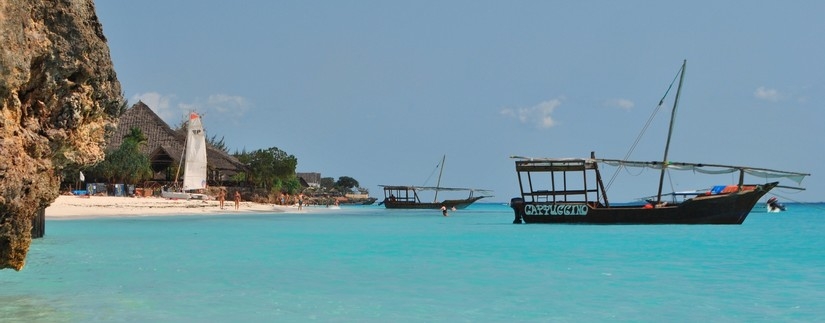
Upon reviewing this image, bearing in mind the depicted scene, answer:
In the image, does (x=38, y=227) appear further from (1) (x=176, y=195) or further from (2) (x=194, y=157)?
(2) (x=194, y=157)

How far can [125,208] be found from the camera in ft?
121

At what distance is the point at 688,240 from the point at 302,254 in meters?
12.8

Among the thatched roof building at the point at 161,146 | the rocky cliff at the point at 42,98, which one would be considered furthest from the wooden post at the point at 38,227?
the thatched roof building at the point at 161,146

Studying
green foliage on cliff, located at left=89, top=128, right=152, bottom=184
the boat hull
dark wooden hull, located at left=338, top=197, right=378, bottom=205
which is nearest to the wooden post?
green foliage on cliff, located at left=89, top=128, right=152, bottom=184

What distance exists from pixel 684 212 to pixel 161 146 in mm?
37678

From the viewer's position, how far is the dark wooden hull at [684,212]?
3019 centimetres

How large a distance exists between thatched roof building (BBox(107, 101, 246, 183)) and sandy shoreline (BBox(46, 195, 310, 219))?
27.5ft

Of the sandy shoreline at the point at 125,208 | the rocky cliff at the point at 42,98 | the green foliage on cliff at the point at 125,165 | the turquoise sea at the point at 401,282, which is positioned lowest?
the turquoise sea at the point at 401,282

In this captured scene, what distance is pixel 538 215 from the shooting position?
106ft

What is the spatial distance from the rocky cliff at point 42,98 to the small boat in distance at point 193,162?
43.9 meters

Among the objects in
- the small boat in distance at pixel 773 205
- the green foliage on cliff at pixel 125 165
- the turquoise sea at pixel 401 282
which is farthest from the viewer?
the small boat in distance at pixel 773 205

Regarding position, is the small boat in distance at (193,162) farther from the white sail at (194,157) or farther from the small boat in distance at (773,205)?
the small boat in distance at (773,205)

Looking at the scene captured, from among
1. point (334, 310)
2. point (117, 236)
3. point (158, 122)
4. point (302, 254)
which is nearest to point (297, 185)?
point (158, 122)

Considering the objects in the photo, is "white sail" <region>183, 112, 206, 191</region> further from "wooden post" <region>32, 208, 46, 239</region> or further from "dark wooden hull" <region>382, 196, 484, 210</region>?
"wooden post" <region>32, 208, 46, 239</region>
